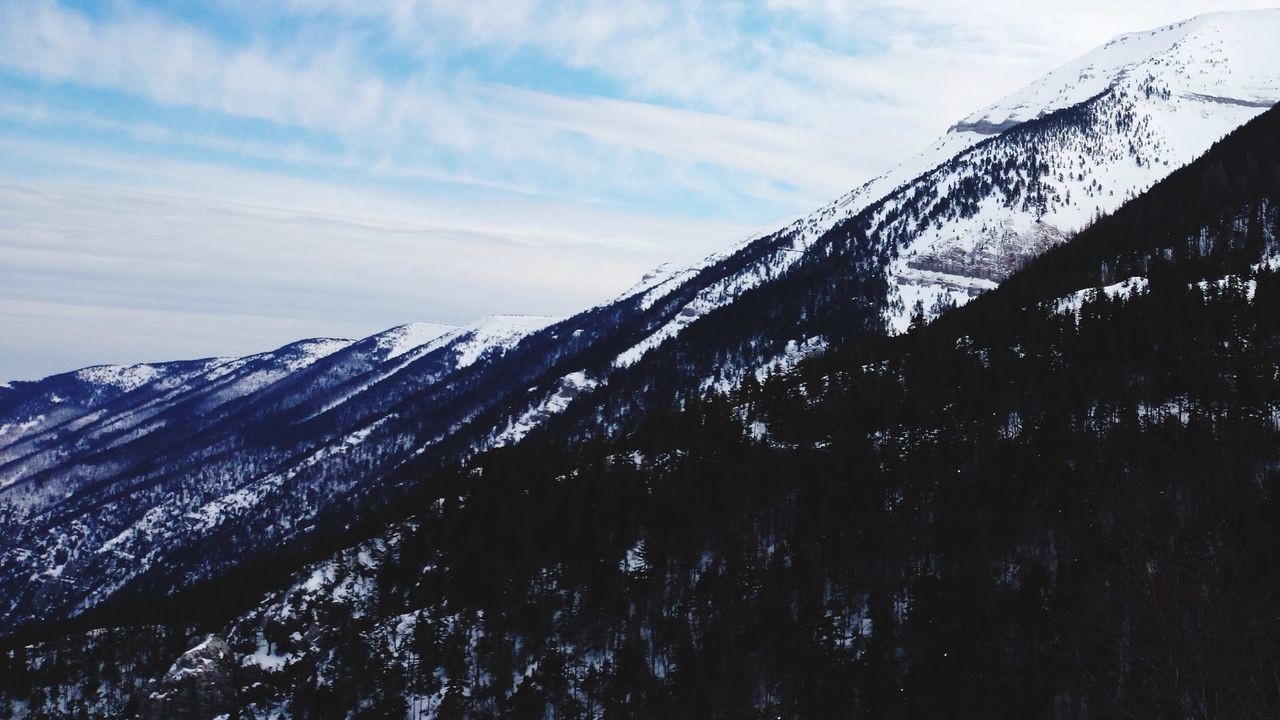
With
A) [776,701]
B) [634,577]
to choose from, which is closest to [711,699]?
[776,701]

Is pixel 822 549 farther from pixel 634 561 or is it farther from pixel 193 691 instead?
pixel 193 691

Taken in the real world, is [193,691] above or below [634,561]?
below

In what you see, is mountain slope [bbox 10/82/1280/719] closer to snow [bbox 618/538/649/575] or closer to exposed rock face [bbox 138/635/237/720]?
snow [bbox 618/538/649/575]

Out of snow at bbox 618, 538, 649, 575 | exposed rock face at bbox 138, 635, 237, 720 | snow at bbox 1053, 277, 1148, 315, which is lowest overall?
exposed rock face at bbox 138, 635, 237, 720

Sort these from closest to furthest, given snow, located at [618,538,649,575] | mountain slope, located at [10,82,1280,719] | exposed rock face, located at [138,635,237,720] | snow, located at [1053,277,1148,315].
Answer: mountain slope, located at [10,82,1280,719], exposed rock face, located at [138,635,237,720], snow, located at [618,538,649,575], snow, located at [1053,277,1148,315]

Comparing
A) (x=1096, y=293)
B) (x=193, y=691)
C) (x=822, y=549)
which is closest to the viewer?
(x=822, y=549)

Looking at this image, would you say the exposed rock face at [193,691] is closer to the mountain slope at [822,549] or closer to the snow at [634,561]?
the mountain slope at [822,549]

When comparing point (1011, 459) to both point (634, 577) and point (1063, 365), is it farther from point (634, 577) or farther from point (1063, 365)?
point (634, 577)

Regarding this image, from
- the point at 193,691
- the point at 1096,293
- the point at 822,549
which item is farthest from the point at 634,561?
the point at 1096,293

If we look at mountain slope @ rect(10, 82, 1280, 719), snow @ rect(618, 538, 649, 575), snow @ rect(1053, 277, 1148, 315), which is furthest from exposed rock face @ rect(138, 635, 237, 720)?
snow @ rect(1053, 277, 1148, 315)
